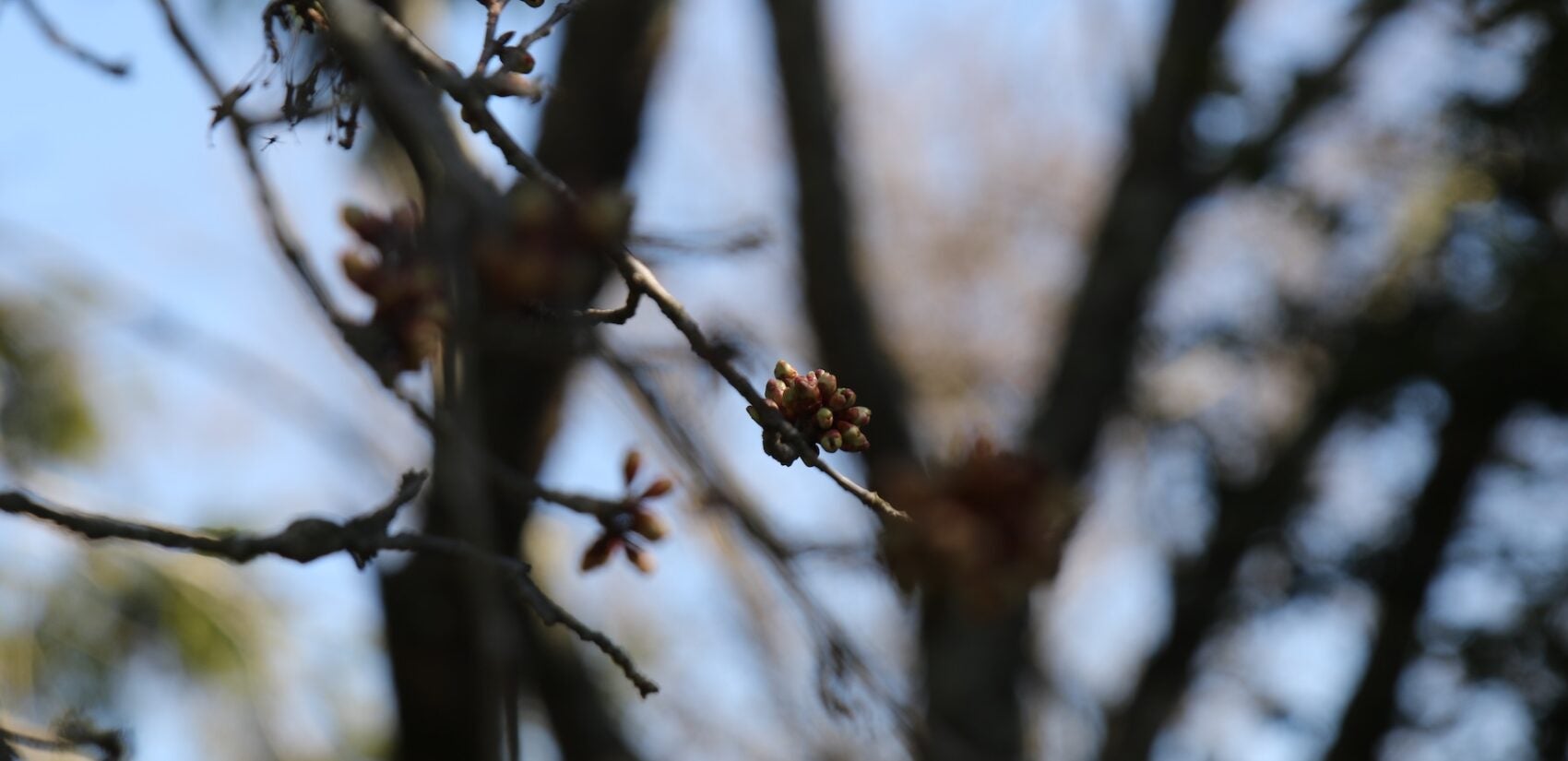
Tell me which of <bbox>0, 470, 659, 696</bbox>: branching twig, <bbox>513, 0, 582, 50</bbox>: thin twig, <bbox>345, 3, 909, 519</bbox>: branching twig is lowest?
<bbox>0, 470, 659, 696</bbox>: branching twig

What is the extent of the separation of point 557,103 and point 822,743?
199 cm

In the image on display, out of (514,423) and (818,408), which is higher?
(514,423)

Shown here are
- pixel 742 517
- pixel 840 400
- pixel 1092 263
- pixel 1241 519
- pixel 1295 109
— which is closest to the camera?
pixel 742 517

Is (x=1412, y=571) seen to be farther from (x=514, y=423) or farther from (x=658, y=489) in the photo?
(x=658, y=489)

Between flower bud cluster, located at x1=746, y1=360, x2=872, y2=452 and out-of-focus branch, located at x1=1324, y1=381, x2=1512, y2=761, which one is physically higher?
out-of-focus branch, located at x1=1324, y1=381, x2=1512, y2=761

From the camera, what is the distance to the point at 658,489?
3.24ft

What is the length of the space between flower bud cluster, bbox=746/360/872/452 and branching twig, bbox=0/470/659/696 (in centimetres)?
17

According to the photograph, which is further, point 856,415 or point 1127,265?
point 1127,265

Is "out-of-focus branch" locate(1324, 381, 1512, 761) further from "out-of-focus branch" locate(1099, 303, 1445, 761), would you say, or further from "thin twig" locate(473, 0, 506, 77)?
"thin twig" locate(473, 0, 506, 77)

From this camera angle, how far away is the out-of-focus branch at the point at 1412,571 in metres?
2.80

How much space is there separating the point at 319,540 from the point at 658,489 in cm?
25

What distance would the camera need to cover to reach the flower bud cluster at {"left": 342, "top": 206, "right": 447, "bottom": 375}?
2.84 ft

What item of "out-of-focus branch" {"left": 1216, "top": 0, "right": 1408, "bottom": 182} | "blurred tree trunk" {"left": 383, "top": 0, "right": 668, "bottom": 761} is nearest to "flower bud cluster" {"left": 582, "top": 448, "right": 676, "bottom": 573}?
"blurred tree trunk" {"left": 383, "top": 0, "right": 668, "bottom": 761}

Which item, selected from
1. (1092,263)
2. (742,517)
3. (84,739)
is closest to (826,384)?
(742,517)
